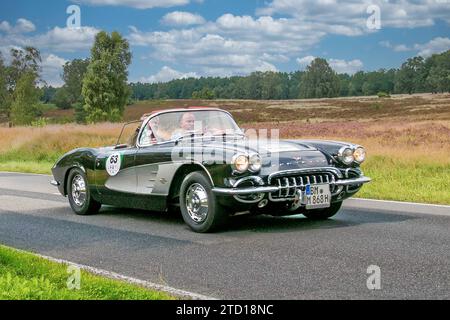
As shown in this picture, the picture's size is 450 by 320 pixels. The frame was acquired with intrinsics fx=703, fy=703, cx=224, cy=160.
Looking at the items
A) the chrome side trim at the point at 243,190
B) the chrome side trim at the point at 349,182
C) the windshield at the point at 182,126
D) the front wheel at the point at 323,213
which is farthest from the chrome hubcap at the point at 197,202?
the front wheel at the point at 323,213

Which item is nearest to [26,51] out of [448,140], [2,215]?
[448,140]

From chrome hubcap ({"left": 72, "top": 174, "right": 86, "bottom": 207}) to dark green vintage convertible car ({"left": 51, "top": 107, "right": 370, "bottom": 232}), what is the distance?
3.7 inches

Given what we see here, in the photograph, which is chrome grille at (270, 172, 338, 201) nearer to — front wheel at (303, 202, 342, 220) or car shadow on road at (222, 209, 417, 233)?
car shadow on road at (222, 209, 417, 233)

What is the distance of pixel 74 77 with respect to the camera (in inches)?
4998

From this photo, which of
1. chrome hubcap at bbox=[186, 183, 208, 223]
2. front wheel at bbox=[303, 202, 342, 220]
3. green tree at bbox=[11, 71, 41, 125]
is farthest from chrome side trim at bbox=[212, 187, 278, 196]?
green tree at bbox=[11, 71, 41, 125]

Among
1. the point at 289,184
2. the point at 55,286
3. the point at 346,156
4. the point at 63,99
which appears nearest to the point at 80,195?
the point at 289,184

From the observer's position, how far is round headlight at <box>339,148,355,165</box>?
28.2ft

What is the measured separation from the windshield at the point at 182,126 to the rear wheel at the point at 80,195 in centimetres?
147

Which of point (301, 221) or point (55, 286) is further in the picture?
point (301, 221)

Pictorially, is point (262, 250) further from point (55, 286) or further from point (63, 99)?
point (63, 99)

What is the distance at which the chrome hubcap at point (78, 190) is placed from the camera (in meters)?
10.5

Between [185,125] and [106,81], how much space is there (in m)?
58.6

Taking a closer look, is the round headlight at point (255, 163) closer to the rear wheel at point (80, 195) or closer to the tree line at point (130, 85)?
the rear wheel at point (80, 195)
